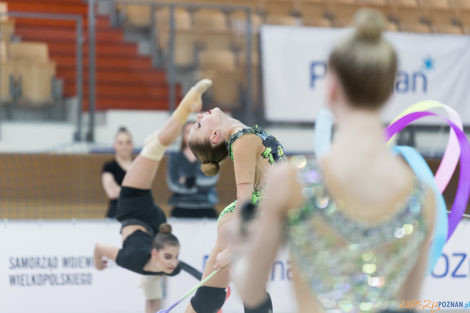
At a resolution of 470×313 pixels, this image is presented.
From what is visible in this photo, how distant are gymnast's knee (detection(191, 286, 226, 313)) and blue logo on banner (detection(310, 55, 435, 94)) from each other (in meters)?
5.03

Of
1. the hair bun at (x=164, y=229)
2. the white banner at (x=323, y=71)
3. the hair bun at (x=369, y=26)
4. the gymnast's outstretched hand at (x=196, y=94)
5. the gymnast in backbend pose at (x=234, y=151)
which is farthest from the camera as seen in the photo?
the white banner at (x=323, y=71)

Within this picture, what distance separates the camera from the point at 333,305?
5.36ft

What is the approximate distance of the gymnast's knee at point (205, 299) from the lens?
13.1 feet

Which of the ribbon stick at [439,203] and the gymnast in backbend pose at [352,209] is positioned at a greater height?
the gymnast in backbend pose at [352,209]

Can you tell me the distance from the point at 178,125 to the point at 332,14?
20.0 ft

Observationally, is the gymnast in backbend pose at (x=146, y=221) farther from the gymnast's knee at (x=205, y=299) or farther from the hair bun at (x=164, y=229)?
the gymnast's knee at (x=205, y=299)

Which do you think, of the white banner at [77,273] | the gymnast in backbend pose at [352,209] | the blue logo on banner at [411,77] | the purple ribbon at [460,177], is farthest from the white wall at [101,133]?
the gymnast in backbend pose at [352,209]

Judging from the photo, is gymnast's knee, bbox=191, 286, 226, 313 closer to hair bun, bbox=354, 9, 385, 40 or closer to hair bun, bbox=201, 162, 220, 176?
hair bun, bbox=201, 162, 220, 176

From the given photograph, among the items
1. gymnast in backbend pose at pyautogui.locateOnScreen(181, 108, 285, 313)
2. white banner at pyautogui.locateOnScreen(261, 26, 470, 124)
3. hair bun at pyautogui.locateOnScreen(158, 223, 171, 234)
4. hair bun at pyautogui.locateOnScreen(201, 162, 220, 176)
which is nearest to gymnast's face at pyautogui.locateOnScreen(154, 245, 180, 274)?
hair bun at pyautogui.locateOnScreen(158, 223, 171, 234)

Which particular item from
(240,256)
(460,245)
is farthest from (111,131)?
(240,256)

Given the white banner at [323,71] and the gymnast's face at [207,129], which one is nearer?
the gymnast's face at [207,129]

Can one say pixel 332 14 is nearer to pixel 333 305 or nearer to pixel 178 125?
pixel 178 125

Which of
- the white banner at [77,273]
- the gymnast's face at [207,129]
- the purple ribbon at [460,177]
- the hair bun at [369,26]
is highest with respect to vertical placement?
the hair bun at [369,26]

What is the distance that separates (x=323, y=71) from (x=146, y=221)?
3855 millimetres
